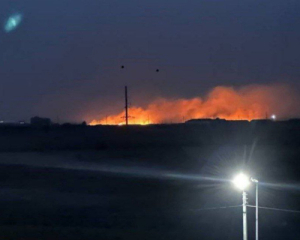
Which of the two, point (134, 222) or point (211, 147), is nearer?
point (134, 222)

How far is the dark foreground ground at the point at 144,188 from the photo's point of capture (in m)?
27.2

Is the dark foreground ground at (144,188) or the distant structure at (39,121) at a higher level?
the distant structure at (39,121)

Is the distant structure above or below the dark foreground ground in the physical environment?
above

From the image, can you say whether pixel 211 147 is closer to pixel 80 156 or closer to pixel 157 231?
pixel 80 156

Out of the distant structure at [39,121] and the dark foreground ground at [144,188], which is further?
the distant structure at [39,121]

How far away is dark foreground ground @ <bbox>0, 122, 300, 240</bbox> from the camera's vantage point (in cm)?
2717

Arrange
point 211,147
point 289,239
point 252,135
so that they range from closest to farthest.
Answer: point 289,239 < point 211,147 < point 252,135

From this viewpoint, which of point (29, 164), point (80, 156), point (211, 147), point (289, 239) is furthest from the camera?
point (211, 147)

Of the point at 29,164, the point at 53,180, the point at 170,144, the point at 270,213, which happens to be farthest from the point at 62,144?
the point at 270,213

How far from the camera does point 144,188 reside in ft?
132

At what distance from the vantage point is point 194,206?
33.2 metres

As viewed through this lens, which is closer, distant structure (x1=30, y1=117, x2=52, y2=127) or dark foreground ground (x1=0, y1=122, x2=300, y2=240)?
dark foreground ground (x1=0, y1=122, x2=300, y2=240)

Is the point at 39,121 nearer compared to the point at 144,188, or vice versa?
the point at 144,188

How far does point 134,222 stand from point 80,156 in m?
32.8
